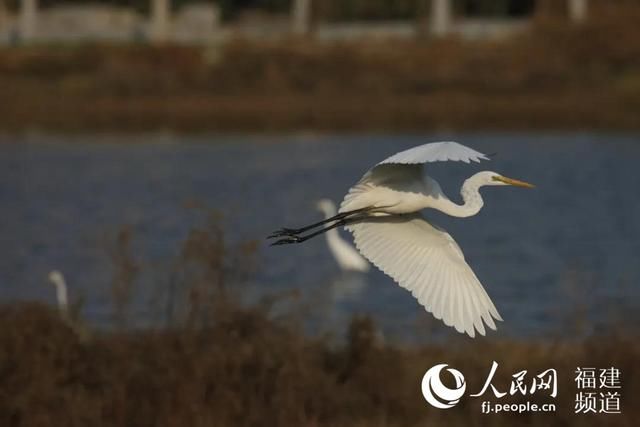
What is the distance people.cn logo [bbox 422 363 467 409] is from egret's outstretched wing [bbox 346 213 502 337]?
0.89 meters

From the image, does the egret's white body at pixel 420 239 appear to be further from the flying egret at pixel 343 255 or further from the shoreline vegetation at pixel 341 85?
the shoreline vegetation at pixel 341 85

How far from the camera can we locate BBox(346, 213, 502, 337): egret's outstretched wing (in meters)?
6.15

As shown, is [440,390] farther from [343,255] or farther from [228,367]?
[343,255]

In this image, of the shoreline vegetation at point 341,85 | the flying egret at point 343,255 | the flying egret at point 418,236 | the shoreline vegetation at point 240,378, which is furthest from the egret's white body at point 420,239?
the shoreline vegetation at point 341,85

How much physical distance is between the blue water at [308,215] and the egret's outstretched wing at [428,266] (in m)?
1.57

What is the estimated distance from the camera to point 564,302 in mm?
11094

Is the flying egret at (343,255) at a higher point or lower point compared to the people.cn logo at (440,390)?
lower

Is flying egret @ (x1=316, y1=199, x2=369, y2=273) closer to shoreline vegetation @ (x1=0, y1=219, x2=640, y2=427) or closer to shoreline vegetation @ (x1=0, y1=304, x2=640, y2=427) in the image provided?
shoreline vegetation @ (x1=0, y1=219, x2=640, y2=427)

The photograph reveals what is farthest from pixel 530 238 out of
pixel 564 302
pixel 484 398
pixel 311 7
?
pixel 311 7

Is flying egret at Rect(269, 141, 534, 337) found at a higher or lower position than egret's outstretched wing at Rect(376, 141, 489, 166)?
lower

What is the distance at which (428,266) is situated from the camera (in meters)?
6.51

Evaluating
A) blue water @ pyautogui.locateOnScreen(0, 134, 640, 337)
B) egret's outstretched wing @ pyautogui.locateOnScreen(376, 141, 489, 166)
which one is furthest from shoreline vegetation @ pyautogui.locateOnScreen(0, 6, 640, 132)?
egret's outstretched wing @ pyautogui.locateOnScreen(376, 141, 489, 166)

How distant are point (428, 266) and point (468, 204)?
321 millimetres

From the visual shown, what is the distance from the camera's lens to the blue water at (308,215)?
1127cm
